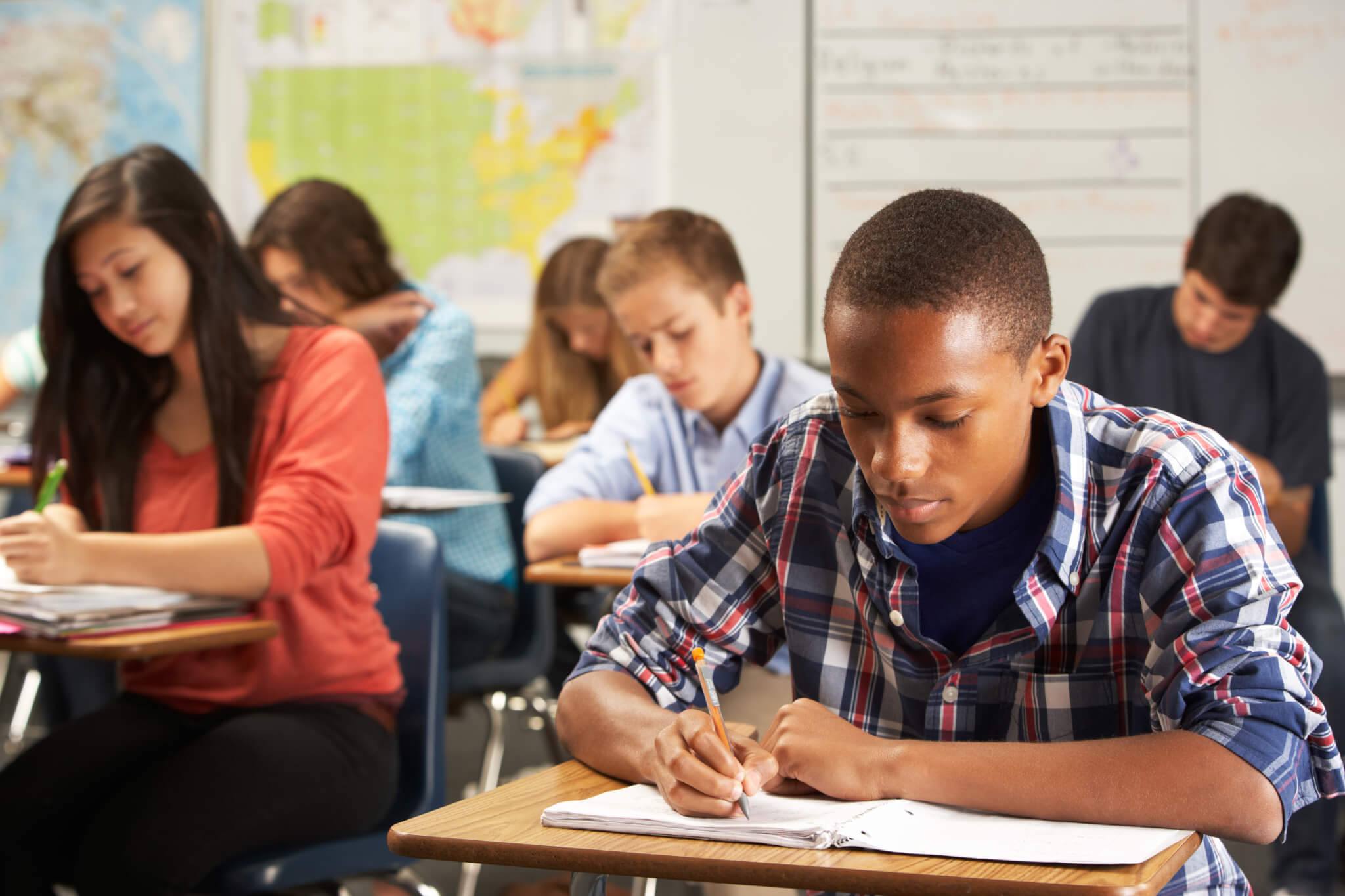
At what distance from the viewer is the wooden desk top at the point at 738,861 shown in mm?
723

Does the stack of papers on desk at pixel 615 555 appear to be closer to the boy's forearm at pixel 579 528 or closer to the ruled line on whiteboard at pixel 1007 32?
the boy's forearm at pixel 579 528

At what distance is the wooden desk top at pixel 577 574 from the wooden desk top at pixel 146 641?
53 centimetres

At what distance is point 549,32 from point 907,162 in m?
1.34

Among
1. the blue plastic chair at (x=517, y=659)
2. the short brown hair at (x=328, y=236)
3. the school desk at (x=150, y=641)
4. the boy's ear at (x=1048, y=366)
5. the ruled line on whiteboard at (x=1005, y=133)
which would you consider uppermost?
the ruled line on whiteboard at (x=1005, y=133)

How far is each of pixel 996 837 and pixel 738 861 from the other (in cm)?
17

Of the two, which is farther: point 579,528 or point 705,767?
point 579,528

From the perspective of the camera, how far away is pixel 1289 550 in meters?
2.63

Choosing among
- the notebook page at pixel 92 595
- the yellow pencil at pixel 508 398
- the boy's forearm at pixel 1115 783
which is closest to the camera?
the boy's forearm at pixel 1115 783

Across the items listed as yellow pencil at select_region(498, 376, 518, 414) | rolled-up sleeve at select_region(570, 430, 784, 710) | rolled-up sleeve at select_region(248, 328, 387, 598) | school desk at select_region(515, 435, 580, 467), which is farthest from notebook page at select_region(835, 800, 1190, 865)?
→ yellow pencil at select_region(498, 376, 518, 414)

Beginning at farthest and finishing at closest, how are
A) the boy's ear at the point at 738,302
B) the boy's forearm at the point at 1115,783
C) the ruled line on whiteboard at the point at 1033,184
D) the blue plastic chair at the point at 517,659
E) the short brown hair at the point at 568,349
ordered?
the ruled line on whiteboard at the point at 1033,184, the short brown hair at the point at 568,349, the blue plastic chair at the point at 517,659, the boy's ear at the point at 738,302, the boy's forearm at the point at 1115,783

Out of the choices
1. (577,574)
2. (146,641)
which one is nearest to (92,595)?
(146,641)

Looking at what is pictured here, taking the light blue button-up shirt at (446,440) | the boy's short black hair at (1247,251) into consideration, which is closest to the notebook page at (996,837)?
the light blue button-up shirt at (446,440)

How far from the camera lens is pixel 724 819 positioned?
87cm

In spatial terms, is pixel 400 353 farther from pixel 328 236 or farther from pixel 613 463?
pixel 613 463
